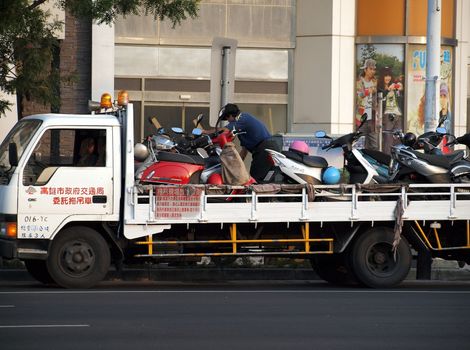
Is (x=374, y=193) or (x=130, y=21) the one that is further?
(x=130, y=21)

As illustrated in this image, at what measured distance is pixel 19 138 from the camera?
49.3ft

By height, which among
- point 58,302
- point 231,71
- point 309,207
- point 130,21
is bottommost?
point 58,302

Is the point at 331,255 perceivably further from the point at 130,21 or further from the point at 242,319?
the point at 130,21

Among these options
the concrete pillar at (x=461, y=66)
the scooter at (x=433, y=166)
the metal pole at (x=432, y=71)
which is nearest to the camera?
the scooter at (x=433, y=166)

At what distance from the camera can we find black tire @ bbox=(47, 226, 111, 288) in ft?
47.9

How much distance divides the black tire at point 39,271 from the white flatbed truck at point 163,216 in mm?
16

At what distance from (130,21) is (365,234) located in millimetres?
13400

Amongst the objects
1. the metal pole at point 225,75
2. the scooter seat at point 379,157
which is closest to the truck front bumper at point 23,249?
the metal pole at point 225,75

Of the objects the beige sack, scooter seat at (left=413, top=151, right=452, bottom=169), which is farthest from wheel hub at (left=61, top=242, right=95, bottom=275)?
scooter seat at (left=413, top=151, right=452, bottom=169)

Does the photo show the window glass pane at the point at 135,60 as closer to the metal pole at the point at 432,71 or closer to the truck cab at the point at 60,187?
the metal pole at the point at 432,71

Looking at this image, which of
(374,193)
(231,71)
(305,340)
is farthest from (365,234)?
(305,340)

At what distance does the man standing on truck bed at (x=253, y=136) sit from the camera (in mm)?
15953

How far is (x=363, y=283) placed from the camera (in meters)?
15.4

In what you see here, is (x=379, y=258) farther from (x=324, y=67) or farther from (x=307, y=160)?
(x=324, y=67)
